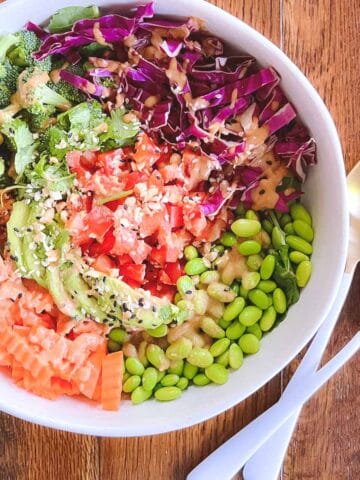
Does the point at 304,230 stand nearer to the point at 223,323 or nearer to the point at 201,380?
the point at 223,323

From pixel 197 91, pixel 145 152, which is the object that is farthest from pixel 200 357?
pixel 197 91

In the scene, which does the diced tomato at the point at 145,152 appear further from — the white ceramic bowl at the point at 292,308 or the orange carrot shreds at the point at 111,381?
the orange carrot shreds at the point at 111,381

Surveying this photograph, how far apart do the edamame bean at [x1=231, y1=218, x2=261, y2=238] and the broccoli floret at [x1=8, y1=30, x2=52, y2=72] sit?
1.73 feet

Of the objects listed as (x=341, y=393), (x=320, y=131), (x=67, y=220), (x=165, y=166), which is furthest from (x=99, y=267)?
(x=341, y=393)

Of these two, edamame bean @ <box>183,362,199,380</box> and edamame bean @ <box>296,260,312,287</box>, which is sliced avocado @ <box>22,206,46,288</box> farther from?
edamame bean @ <box>296,260,312,287</box>

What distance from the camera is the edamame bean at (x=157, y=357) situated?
1.68m

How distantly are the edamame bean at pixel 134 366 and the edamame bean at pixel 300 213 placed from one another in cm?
48

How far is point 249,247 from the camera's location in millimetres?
1654

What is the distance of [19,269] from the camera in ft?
5.36

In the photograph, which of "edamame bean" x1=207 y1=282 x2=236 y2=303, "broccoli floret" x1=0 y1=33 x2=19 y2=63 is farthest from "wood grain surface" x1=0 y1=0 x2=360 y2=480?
"broccoli floret" x1=0 y1=33 x2=19 y2=63

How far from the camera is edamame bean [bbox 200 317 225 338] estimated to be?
1681mm

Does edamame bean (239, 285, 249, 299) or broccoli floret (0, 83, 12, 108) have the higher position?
broccoli floret (0, 83, 12, 108)

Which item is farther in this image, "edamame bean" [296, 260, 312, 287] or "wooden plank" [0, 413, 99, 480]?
"wooden plank" [0, 413, 99, 480]

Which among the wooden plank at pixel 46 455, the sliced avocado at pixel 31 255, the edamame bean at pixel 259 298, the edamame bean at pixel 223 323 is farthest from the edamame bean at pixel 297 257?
the wooden plank at pixel 46 455
